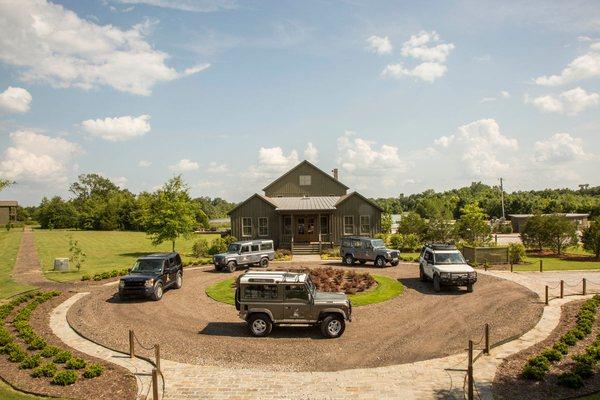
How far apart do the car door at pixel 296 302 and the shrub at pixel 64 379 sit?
6.78 meters

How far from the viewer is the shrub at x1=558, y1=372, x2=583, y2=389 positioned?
33.9 feet

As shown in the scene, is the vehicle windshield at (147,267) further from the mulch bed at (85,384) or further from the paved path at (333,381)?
the mulch bed at (85,384)

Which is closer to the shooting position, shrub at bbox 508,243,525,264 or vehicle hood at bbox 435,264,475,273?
vehicle hood at bbox 435,264,475,273

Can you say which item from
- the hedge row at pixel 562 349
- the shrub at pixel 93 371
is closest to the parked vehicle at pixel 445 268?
the hedge row at pixel 562 349

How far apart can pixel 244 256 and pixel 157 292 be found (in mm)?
9313

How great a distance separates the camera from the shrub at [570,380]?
33.9 feet

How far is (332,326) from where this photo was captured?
583 inches

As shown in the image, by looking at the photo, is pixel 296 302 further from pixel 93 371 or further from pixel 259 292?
pixel 93 371

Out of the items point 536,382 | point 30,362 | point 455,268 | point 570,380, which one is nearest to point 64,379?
point 30,362

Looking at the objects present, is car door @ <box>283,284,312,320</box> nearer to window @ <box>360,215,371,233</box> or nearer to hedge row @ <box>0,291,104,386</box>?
hedge row @ <box>0,291,104,386</box>

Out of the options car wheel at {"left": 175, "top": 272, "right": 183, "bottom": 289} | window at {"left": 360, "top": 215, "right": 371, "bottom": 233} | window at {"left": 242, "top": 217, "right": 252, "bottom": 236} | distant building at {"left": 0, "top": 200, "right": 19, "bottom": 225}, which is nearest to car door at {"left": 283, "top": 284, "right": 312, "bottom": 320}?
car wheel at {"left": 175, "top": 272, "right": 183, "bottom": 289}

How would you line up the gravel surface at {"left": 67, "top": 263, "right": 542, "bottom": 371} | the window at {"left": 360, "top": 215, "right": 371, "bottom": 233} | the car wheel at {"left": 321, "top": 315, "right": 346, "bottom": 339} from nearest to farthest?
the gravel surface at {"left": 67, "top": 263, "right": 542, "bottom": 371} < the car wheel at {"left": 321, "top": 315, "right": 346, "bottom": 339} < the window at {"left": 360, "top": 215, "right": 371, "bottom": 233}

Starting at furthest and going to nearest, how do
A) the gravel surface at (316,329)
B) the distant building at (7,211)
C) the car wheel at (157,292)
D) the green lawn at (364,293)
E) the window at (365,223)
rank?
the distant building at (7,211) < the window at (365,223) < the car wheel at (157,292) < the green lawn at (364,293) < the gravel surface at (316,329)

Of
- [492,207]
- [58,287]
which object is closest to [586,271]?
[58,287]
